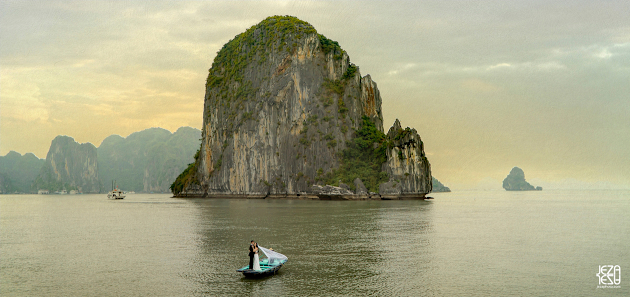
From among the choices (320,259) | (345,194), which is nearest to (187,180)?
(345,194)

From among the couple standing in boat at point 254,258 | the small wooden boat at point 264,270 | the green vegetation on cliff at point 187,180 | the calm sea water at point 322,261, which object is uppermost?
the green vegetation on cliff at point 187,180

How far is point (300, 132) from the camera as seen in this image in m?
→ 131

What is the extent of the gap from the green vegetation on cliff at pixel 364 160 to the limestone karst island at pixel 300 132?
27cm

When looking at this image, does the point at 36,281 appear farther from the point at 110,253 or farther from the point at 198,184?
the point at 198,184

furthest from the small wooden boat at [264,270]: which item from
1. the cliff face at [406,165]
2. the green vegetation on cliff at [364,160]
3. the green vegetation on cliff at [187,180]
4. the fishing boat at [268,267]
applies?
the green vegetation on cliff at [187,180]

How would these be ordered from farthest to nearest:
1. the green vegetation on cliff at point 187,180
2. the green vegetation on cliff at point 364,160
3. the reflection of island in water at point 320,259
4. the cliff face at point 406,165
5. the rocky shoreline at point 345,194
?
the green vegetation on cliff at point 187,180 → the green vegetation on cliff at point 364,160 → the cliff face at point 406,165 → the rocky shoreline at point 345,194 → the reflection of island in water at point 320,259

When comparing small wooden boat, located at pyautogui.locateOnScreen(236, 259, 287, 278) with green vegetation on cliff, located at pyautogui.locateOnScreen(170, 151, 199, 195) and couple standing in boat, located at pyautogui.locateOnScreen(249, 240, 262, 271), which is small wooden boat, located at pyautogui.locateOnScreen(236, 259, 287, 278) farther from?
green vegetation on cliff, located at pyautogui.locateOnScreen(170, 151, 199, 195)

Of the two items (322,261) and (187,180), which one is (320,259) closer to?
(322,261)

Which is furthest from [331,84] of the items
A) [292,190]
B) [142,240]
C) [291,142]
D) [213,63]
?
[142,240]

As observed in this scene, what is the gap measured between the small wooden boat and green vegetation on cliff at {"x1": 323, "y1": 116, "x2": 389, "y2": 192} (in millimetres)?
93741

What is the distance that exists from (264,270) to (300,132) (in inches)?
4312

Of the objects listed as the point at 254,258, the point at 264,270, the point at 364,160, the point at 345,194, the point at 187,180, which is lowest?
the point at 264,270

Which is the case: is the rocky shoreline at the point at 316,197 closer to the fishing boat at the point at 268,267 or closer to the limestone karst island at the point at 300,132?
the limestone karst island at the point at 300,132

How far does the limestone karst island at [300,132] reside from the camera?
117 metres
